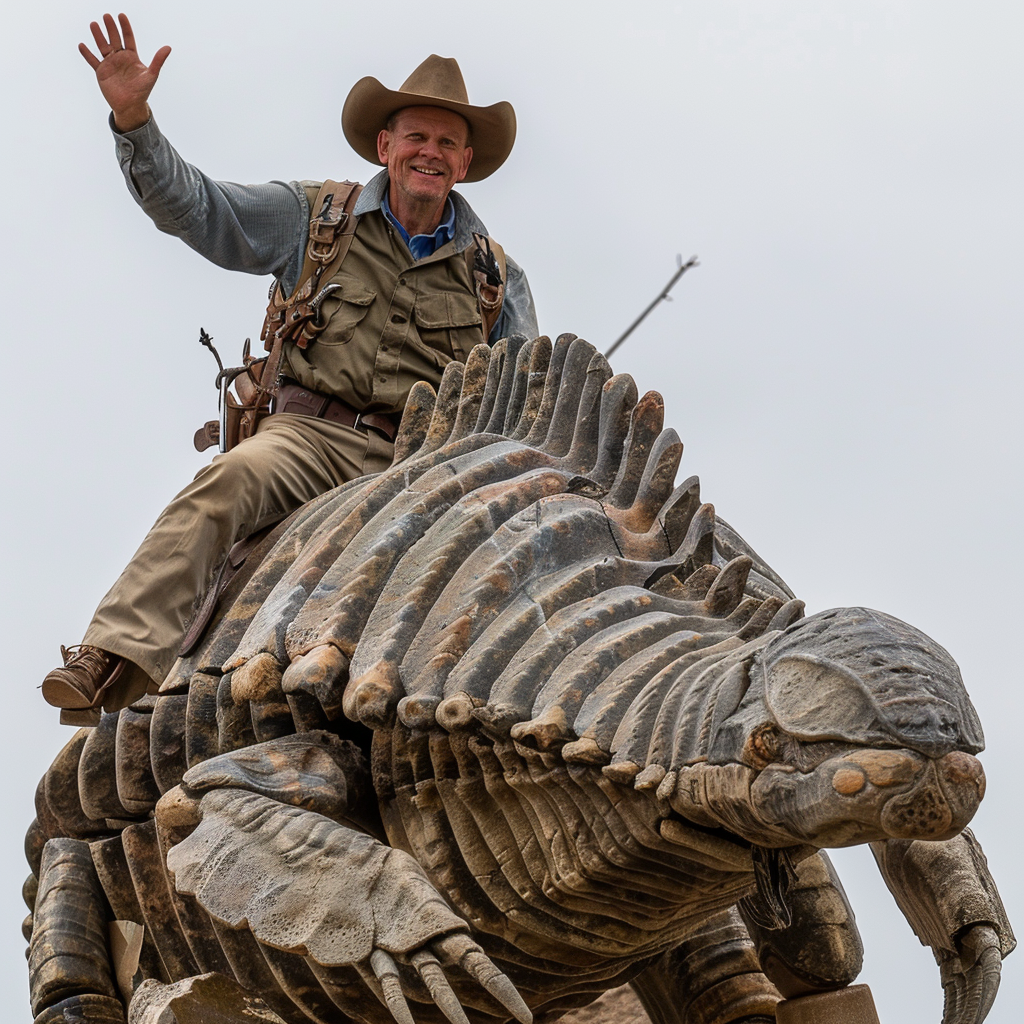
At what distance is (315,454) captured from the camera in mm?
5855

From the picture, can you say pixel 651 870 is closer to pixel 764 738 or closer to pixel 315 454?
pixel 764 738

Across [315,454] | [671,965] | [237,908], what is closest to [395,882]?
[237,908]

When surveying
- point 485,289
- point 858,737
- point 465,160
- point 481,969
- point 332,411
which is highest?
point 465,160

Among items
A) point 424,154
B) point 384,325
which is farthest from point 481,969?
point 424,154

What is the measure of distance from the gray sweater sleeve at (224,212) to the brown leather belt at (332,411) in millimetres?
528

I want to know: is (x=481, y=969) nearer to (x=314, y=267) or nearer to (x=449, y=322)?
(x=449, y=322)

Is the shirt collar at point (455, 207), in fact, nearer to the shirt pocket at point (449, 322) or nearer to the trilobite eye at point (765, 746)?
the shirt pocket at point (449, 322)

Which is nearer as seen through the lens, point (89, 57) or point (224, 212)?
point (89, 57)

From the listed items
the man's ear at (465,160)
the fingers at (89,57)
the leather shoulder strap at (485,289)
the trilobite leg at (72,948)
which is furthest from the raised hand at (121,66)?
the trilobite leg at (72,948)

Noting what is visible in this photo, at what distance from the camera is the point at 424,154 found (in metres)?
6.27

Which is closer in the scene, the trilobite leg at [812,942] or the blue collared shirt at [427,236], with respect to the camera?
the trilobite leg at [812,942]

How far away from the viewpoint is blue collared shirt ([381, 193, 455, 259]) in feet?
20.6

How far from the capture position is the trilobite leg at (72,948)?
5586 mm

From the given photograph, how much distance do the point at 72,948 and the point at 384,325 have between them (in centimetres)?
237
